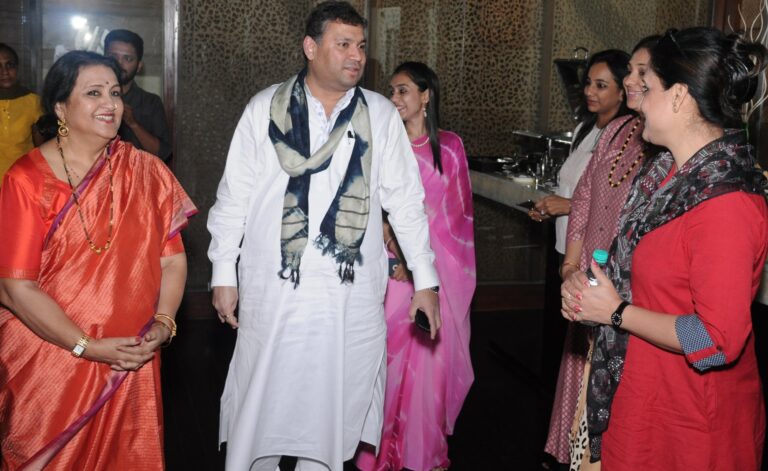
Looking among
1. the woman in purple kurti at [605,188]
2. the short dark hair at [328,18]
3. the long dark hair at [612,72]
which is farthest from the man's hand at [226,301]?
the long dark hair at [612,72]

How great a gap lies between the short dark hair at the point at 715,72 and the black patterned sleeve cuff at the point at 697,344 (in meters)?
0.45

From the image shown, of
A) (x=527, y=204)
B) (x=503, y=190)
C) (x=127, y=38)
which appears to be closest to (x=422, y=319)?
(x=527, y=204)

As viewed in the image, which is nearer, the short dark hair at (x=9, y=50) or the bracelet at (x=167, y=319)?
the bracelet at (x=167, y=319)

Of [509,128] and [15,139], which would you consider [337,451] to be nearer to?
[15,139]

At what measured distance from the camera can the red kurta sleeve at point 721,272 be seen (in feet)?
5.90

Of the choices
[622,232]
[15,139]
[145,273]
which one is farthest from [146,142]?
[622,232]

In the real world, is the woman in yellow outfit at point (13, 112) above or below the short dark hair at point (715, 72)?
below

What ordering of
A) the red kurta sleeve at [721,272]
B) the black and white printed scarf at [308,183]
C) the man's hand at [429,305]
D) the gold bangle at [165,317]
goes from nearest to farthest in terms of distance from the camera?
the red kurta sleeve at [721,272] → the gold bangle at [165,317] → the black and white printed scarf at [308,183] → the man's hand at [429,305]

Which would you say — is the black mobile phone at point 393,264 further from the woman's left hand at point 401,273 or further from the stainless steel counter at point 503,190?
the stainless steel counter at point 503,190

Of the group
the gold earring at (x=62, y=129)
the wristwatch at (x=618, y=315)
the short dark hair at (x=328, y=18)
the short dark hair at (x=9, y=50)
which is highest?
the short dark hair at (x=328, y=18)

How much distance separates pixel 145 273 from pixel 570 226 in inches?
59.8

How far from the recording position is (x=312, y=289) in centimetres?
279

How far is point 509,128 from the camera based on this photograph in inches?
245

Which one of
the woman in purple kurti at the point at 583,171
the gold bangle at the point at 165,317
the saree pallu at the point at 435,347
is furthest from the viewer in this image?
the saree pallu at the point at 435,347
